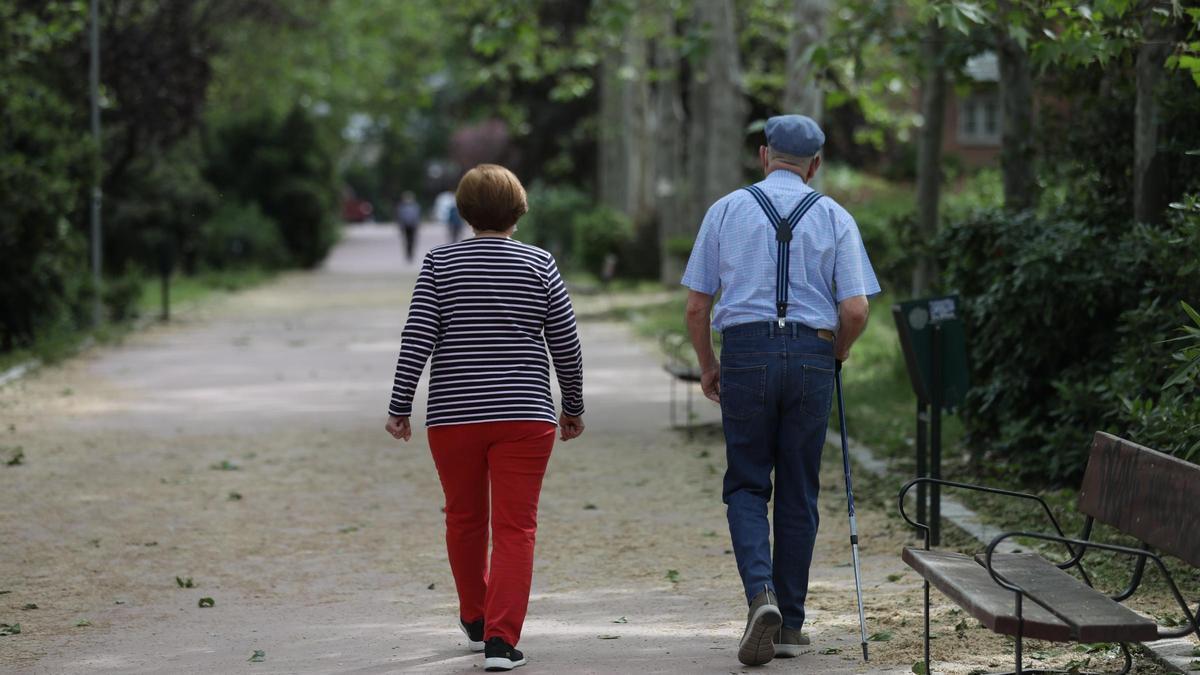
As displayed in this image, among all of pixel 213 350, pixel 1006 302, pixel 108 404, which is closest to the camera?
pixel 1006 302

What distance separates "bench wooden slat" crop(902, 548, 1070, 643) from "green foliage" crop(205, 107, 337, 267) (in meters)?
36.2

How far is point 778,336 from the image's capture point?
228 inches

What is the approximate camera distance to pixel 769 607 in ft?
18.6

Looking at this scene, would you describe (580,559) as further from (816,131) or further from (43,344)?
(43,344)

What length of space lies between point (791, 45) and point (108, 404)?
7.90 metres

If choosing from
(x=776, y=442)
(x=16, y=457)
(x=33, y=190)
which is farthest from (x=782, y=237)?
(x=33, y=190)

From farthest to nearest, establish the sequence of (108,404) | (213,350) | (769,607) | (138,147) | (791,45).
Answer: (138,147) → (213,350) → (791,45) → (108,404) → (769,607)

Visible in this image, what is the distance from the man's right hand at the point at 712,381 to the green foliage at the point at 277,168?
35.5m

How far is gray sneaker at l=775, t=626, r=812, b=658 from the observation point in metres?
5.94

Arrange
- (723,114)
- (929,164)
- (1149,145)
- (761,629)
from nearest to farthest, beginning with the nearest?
(761,629) → (1149,145) → (929,164) → (723,114)

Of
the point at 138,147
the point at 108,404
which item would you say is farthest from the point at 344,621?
the point at 138,147

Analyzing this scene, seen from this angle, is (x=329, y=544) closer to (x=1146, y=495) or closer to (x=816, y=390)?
(x=816, y=390)

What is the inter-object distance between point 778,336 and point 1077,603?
1.37m

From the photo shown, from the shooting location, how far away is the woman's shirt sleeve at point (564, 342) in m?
5.89
